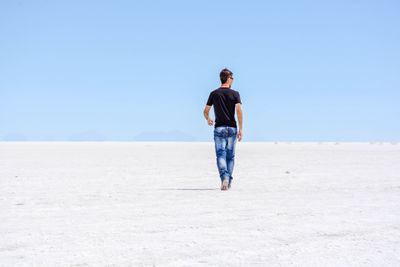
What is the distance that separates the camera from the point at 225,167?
8312 mm

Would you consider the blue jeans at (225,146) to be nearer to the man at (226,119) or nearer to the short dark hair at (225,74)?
the man at (226,119)

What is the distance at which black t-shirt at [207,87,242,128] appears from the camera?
27.7 ft

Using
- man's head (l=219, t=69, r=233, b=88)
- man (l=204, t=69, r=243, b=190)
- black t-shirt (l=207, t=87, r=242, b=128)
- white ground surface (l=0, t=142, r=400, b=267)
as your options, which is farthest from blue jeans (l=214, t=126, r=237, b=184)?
man's head (l=219, t=69, r=233, b=88)

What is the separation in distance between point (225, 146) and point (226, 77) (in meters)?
1.30

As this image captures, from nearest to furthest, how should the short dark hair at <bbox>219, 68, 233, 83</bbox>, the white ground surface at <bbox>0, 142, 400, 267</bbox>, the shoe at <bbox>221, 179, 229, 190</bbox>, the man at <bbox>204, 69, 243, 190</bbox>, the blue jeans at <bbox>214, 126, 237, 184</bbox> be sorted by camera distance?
the white ground surface at <bbox>0, 142, 400, 267</bbox> → the shoe at <bbox>221, 179, 229, 190</bbox> → the blue jeans at <bbox>214, 126, 237, 184</bbox> → the man at <bbox>204, 69, 243, 190</bbox> → the short dark hair at <bbox>219, 68, 233, 83</bbox>

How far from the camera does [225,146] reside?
846 cm

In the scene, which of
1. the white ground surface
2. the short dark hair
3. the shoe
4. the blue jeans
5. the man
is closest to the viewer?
the white ground surface

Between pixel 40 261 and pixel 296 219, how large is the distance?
2821 millimetres

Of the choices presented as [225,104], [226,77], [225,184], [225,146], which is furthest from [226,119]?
[225,184]

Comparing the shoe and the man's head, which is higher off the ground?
the man's head

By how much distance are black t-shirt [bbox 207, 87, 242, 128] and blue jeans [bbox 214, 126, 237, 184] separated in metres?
0.13

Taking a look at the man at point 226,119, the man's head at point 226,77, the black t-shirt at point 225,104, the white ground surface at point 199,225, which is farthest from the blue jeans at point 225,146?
the man's head at point 226,77

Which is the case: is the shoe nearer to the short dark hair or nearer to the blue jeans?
the blue jeans

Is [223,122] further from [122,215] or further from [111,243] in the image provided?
[111,243]
